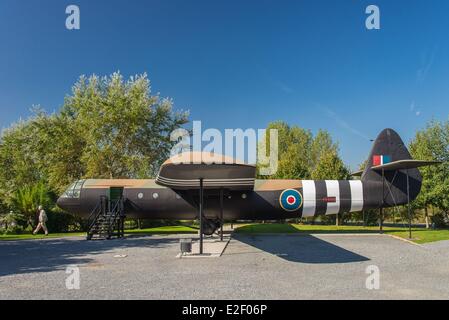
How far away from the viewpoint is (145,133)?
35.9 meters

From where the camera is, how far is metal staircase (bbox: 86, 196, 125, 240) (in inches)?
766

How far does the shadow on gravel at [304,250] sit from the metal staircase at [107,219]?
7.15 metres

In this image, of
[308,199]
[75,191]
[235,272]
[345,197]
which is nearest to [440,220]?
[345,197]

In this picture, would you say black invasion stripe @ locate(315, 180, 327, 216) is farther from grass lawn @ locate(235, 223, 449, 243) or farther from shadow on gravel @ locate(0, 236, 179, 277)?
shadow on gravel @ locate(0, 236, 179, 277)

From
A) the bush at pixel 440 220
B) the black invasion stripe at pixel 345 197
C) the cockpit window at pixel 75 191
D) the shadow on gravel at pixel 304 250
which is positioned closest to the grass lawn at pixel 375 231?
the black invasion stripe at pixel 345 197

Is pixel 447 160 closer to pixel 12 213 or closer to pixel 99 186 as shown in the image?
pixel 99 186

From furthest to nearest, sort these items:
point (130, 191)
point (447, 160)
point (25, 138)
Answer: point (25, 138), point (447, 160), point (130, 191)

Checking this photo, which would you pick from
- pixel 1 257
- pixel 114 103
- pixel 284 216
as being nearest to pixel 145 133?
pixel 114 103

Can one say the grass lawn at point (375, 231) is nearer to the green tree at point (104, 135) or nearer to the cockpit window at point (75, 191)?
the cockpit window at point (75, 191)

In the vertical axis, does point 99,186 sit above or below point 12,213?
above

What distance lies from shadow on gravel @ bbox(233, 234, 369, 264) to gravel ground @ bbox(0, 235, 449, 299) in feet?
0.13

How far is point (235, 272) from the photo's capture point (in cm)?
1027
